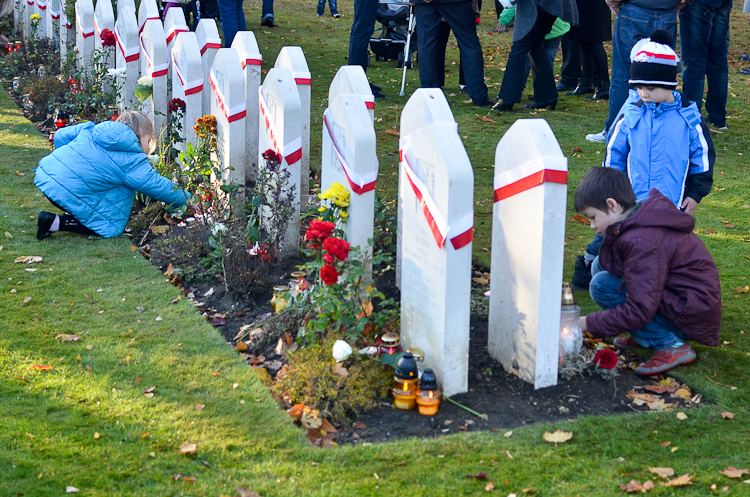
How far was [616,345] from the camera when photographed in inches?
164

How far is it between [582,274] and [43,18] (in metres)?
10.6

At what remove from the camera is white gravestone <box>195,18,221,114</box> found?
6875mm

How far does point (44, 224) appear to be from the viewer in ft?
18.2

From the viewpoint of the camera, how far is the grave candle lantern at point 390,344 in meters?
3.65

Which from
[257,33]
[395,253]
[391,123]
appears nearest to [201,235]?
[395,253]

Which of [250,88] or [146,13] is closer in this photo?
[250,88]

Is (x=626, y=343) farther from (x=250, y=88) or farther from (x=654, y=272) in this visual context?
(x=250, y=88)

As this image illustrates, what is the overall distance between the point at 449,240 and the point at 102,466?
1.70 meters

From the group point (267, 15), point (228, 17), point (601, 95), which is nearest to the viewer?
point (228, 17)

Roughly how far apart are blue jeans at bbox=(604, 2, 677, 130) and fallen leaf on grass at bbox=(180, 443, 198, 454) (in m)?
4.95

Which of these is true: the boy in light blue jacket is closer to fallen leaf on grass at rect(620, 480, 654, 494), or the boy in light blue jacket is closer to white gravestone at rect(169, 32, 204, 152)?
fallen leaf on grass at rect(620, 480, 654, 494)

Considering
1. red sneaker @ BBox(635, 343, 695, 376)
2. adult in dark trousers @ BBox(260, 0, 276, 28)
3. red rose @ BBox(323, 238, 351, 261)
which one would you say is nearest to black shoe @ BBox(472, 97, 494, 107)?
red sneaker @ BBox(635, 343, 695, 376)

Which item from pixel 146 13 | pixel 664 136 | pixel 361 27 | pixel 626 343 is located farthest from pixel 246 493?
pixel 361 27

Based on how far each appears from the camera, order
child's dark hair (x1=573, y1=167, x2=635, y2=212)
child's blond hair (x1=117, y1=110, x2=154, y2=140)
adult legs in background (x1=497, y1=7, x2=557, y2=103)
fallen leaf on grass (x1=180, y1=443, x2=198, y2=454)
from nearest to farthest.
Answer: fallen leaf on grass (x1=180, y1=443, x2=198, y2=454), child's dark hair (x1=573, y1=167, x2=635, y2=212), child's blond hair (x1=117, y1=110, x2=154, y2=140), adult legs in background (x1=497, y1=7, x2=557, y2=103)
